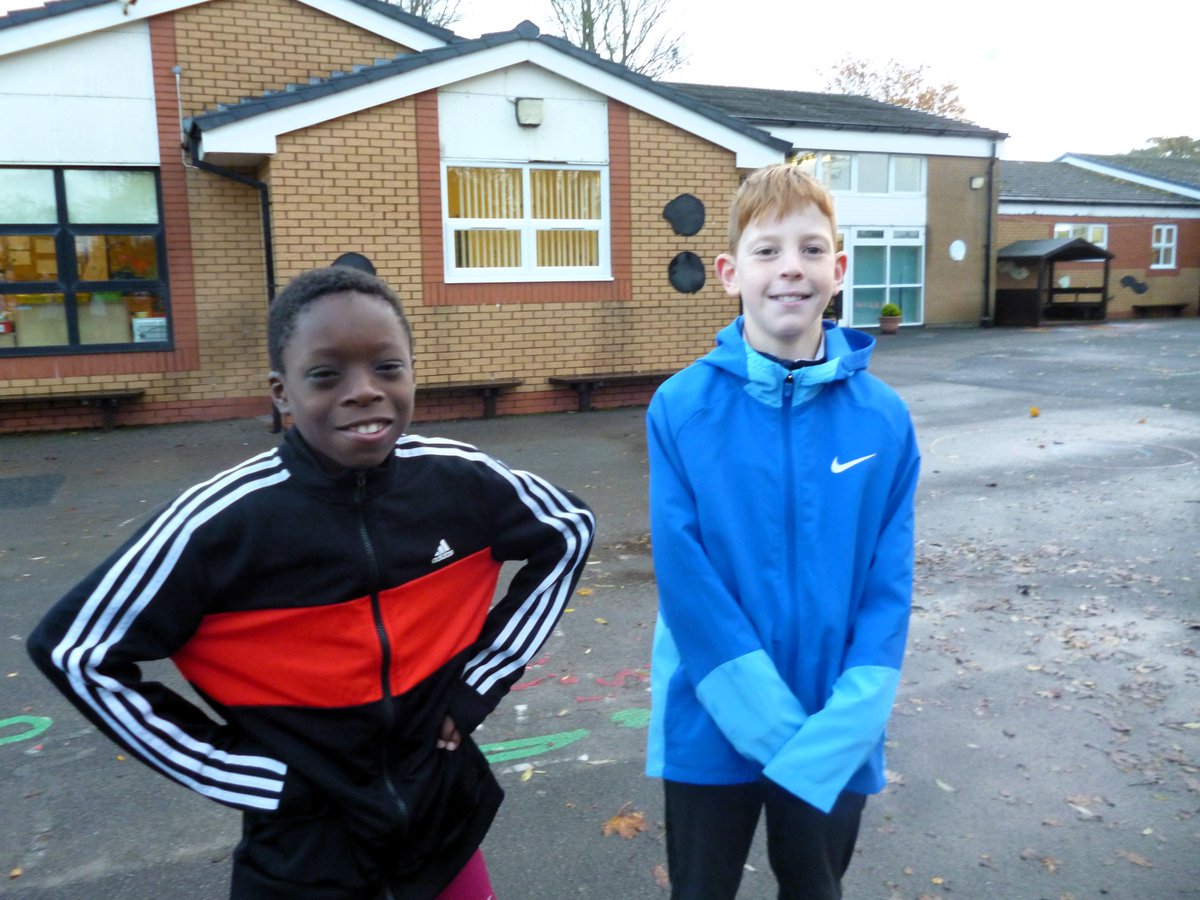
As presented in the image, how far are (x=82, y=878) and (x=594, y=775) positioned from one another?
1.66 metres

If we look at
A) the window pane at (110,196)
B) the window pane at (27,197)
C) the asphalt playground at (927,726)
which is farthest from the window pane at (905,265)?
the window pane at (27,197)

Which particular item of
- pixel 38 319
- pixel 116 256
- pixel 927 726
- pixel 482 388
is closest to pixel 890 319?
pixel 482 388

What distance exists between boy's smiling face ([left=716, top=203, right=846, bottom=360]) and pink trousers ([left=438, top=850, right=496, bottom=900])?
49.2 inches

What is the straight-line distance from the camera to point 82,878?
9.97 ft

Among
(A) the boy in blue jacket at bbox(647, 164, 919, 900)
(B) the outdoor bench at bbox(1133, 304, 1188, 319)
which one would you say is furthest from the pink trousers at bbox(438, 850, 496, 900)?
(B) the outdoor bench at bbox(1133, 304, 1188, 319)

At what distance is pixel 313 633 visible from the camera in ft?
6.03

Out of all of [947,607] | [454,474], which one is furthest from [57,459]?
[454,474]

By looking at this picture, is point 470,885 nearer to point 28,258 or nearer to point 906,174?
point 28,258

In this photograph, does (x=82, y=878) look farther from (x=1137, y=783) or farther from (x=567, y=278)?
(x=567, y=278)

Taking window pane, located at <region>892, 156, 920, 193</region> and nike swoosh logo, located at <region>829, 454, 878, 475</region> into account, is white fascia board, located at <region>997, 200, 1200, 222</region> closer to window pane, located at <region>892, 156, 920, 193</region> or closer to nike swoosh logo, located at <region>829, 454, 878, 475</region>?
window pane, located at <region>892, 156, 920, 193</region>

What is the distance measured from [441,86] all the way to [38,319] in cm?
543

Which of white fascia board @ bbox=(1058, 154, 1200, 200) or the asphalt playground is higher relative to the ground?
white fascia board @ bbox=(1058, 154, 1200, 200)

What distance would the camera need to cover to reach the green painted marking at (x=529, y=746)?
380 cm

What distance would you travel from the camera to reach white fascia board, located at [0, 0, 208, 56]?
10961 millimetres
